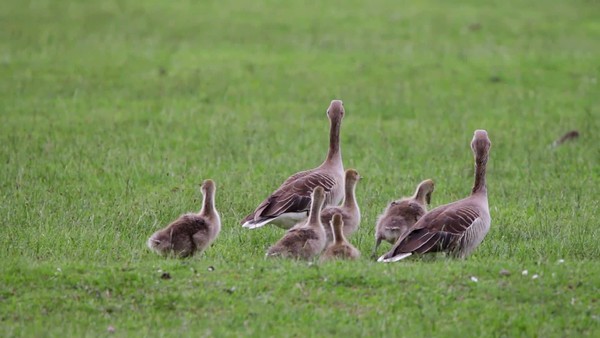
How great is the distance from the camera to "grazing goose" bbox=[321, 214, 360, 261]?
10375 millimetres

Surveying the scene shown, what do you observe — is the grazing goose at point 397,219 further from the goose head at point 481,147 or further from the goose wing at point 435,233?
the goose head at point 481,147

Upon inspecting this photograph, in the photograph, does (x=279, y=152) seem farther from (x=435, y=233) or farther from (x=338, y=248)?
(x=435, y=233)

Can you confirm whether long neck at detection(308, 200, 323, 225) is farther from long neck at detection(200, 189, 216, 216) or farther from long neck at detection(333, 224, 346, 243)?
long neck at detection(200, 189, 216, 216)

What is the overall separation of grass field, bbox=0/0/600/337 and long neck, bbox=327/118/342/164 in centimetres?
95

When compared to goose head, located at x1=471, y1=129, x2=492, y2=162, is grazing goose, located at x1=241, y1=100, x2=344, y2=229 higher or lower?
lower

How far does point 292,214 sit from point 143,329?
3.60 meters

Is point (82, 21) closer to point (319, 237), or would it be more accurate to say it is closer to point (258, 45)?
point (258, 45)

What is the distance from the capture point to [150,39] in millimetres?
29078

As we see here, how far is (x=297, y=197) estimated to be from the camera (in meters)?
11.8

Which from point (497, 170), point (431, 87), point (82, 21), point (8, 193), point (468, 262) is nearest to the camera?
point (468, 262)

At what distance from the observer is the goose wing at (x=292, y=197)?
11633 millimetres

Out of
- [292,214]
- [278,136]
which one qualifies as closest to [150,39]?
[278,136]

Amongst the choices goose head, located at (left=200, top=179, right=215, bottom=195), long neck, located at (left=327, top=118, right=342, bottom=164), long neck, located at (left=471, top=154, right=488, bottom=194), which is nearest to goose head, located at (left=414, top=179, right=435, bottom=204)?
long neck, located at (left=471, top=154, right=488, bottom=194)

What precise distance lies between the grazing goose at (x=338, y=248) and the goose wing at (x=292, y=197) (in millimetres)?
1276
